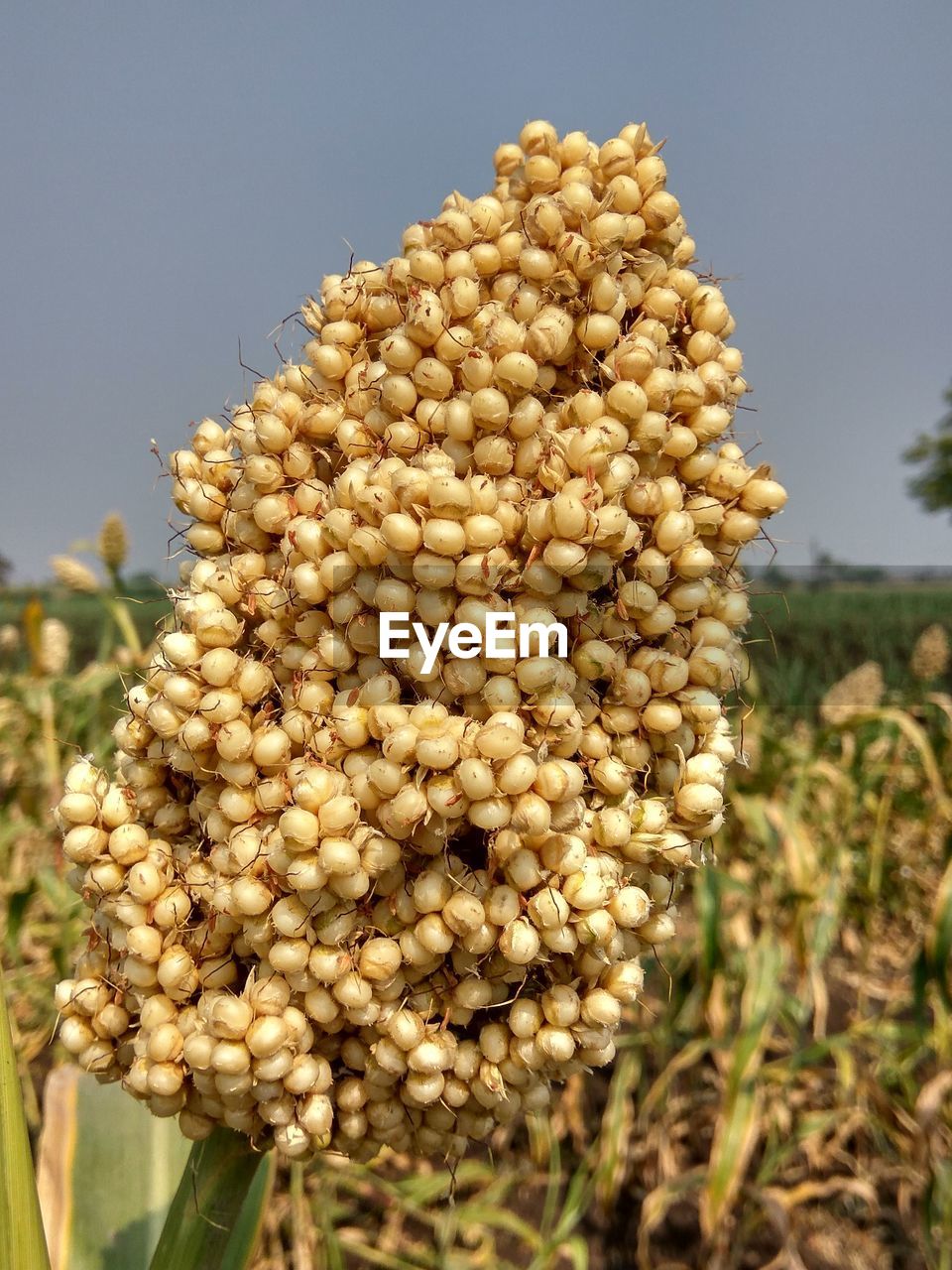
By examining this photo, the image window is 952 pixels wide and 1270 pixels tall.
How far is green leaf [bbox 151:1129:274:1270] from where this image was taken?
116 centimetres

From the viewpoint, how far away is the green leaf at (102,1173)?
159cm

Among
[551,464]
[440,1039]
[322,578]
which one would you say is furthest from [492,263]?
[440,1039]

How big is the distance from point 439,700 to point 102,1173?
1.33 m

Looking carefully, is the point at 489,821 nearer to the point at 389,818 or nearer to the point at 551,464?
the point at 389,818

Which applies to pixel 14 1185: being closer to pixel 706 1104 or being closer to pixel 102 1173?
pixel 102 1173

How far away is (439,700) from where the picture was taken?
1017 millimetres

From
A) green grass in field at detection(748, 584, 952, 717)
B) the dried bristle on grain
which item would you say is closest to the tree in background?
green grass in field at detection(748, 584, 952, 717)

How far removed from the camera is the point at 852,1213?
3.08 m

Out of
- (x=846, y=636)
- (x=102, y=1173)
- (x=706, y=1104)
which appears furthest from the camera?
(x=846, y=636)

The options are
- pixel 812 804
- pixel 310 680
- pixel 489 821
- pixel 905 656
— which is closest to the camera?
pixel 489 821

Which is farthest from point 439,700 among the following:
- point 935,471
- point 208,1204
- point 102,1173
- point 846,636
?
point 935,471

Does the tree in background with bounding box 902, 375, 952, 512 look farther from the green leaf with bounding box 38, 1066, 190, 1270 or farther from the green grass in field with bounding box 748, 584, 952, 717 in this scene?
the green leaf with bounding box 38, 1066, 190, 1270

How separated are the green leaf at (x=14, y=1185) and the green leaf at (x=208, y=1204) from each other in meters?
0.16

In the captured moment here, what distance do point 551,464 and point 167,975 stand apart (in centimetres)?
75
